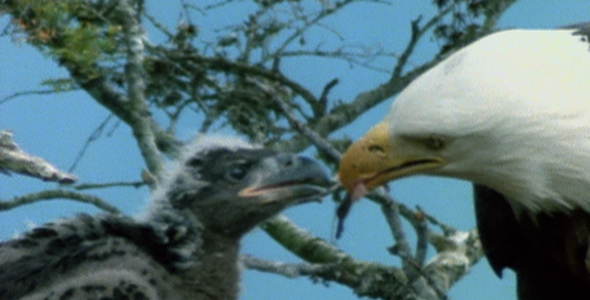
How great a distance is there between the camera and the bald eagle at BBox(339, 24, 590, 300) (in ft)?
6.55

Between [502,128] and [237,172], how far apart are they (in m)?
Answer: 0.49

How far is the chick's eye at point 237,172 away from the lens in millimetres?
2129

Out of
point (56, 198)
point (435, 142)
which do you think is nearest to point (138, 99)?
point (56, 198)

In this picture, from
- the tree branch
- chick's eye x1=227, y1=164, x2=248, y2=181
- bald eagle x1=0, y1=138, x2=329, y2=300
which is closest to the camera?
bald eagle x1=0, y1=138, x2=329, y2=300

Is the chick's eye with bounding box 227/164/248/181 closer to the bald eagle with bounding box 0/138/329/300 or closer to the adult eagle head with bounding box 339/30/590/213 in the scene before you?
the bald eagle with bounding box 0/138/329/300

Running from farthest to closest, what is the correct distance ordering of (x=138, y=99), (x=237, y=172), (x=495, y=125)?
(x=138, y=99) → (x=237, y=172) → (x=495, y=125)

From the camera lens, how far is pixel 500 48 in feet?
6.89

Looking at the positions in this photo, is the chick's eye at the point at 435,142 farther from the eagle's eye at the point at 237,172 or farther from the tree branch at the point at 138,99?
the tree branch at the point at 138,99

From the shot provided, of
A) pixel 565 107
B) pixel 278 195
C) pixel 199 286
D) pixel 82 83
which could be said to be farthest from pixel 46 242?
pixel 565 107

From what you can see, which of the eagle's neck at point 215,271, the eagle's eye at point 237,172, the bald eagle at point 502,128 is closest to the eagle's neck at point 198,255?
the eagle's neck at point 215,271

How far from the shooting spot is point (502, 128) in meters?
2.02

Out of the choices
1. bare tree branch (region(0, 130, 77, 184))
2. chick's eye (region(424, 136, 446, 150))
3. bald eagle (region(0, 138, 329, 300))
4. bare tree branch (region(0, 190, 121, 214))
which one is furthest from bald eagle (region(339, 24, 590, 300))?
bare tree branch (region(0, 190, 121, 214))

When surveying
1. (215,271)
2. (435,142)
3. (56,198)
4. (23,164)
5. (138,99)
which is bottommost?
(215,271)

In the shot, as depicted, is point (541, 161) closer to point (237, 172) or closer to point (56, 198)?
point (237, 172)
